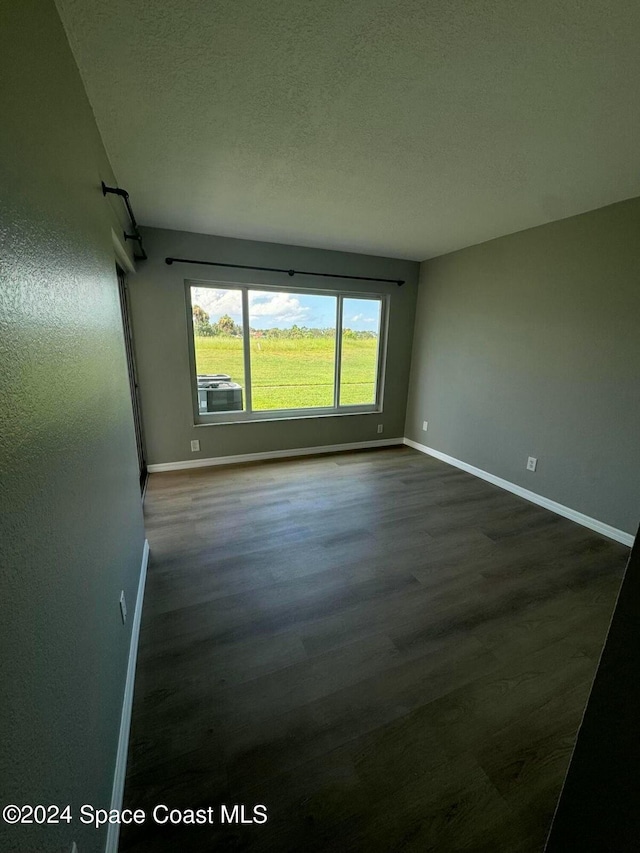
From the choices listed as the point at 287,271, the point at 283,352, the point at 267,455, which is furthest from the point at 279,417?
the point at 287,271

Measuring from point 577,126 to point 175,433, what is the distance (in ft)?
12.5

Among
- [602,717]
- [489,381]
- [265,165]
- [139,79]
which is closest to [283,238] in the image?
[265,165]

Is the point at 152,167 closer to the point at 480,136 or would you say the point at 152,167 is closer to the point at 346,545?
the point at 480,136

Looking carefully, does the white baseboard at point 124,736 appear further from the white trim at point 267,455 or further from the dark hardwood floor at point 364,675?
the white trim at point 267,455

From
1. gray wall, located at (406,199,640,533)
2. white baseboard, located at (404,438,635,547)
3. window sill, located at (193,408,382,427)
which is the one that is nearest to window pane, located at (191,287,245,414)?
window sill, located at (193,408,382,427)

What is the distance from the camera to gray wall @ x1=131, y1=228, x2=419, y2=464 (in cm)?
322

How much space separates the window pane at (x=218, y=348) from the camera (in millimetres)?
3500

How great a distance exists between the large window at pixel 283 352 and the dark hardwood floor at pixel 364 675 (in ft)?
5.22

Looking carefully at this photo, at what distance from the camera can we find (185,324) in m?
3.38

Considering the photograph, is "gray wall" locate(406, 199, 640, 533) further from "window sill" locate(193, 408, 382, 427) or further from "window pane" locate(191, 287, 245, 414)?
"window pane" locate(191, 287, 245, 414)

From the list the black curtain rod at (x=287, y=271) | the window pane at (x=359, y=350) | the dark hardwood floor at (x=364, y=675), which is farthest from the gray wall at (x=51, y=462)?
the window pane at (x=359, y=350)

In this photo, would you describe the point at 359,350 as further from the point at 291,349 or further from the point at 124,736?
the point at 124,736

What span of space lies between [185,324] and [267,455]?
1757 millimetres

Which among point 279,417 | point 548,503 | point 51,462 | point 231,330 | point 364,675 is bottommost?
point 364,675
